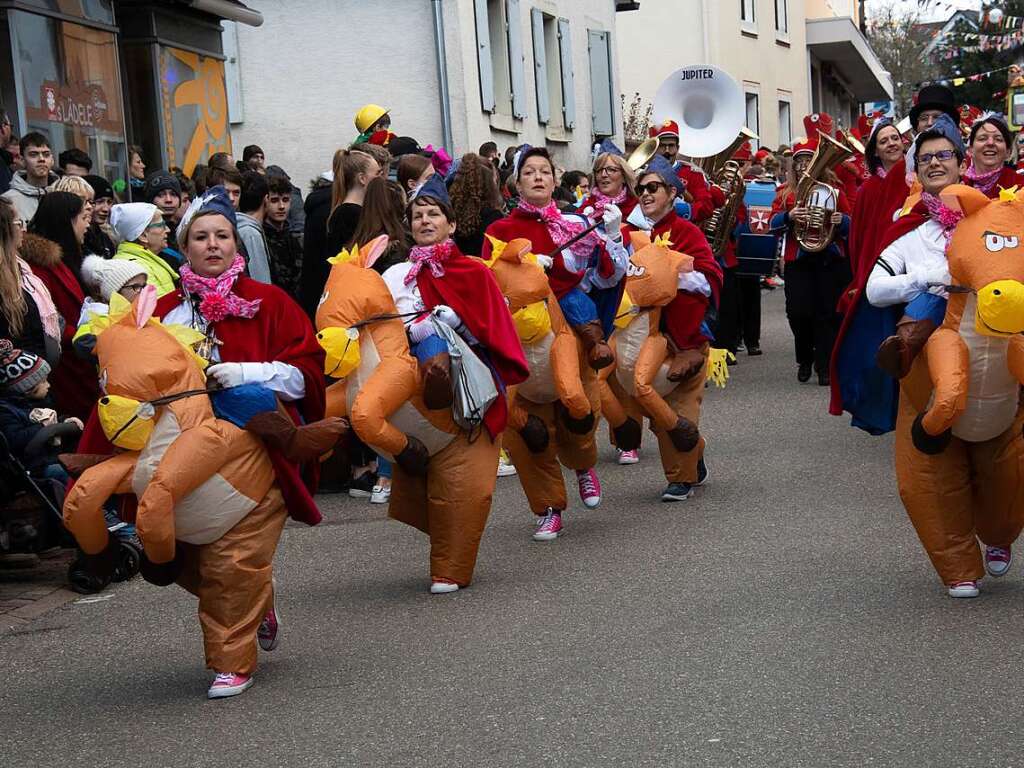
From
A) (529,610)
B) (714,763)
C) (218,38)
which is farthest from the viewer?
(218,38)

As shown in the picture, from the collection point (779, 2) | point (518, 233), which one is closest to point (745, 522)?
point (518, 233)

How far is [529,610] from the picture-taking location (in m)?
6.95

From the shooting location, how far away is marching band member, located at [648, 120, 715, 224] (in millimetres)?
15148

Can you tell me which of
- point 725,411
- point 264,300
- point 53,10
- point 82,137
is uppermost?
point 53,10

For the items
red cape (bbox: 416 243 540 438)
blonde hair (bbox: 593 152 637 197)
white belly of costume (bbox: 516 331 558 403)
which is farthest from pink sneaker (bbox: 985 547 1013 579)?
blonde hair (bbox: 593 152 637 197)

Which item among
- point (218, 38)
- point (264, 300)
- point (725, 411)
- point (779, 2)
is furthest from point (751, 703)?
point (779, 2)

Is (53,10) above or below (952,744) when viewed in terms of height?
above

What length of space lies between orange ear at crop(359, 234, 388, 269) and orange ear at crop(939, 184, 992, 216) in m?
2.23

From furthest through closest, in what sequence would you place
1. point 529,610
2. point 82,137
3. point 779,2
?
1. point 779,2
2. point 82,137
3. point 529,610

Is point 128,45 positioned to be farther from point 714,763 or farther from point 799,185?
point 714,763

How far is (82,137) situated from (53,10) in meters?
1.10

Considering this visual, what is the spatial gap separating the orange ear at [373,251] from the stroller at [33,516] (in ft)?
6.33

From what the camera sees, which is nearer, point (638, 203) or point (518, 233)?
point (518, 233)

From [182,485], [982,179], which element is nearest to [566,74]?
[982,179]
